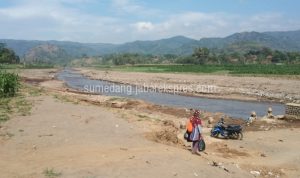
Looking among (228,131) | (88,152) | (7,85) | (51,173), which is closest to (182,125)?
(228,131)

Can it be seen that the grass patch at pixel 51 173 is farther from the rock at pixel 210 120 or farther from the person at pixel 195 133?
the rock at pixel 210 120

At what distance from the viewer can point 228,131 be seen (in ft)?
59.3

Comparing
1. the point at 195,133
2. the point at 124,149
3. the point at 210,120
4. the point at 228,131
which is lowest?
the point at 210,120

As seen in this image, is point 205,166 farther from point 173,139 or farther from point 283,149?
point 283,149

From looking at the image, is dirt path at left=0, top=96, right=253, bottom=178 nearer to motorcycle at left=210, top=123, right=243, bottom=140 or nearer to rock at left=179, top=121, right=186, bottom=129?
rock at left=179, top=121, right=186, bottom=129

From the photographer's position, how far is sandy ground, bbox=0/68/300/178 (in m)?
11.1

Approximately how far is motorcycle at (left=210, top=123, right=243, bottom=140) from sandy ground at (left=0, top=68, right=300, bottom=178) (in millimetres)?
353

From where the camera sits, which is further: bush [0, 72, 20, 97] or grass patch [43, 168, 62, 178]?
bush [0, 72, 20, 97]

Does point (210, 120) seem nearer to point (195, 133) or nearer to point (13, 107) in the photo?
point (195, 133)

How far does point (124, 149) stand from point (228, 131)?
250 inches

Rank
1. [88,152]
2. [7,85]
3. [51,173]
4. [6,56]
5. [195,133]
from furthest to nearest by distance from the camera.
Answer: [6,56], [7,85], [195,133], [88,152], [51,173]

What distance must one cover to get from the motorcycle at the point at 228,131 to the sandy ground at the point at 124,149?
1.16 feet

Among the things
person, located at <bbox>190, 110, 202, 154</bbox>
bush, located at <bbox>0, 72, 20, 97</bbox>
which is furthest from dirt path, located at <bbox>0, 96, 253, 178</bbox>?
bush, located at <bbox>0, 72, 20, 97</bbox>

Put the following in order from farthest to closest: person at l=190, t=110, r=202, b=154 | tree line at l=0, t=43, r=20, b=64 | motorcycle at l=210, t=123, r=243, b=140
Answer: tree line at l=0, t=43, r=20, b=64, motorcycle at l=210, t=123, r=243, b=140, person at l=190, t=110, r=202, b=154
